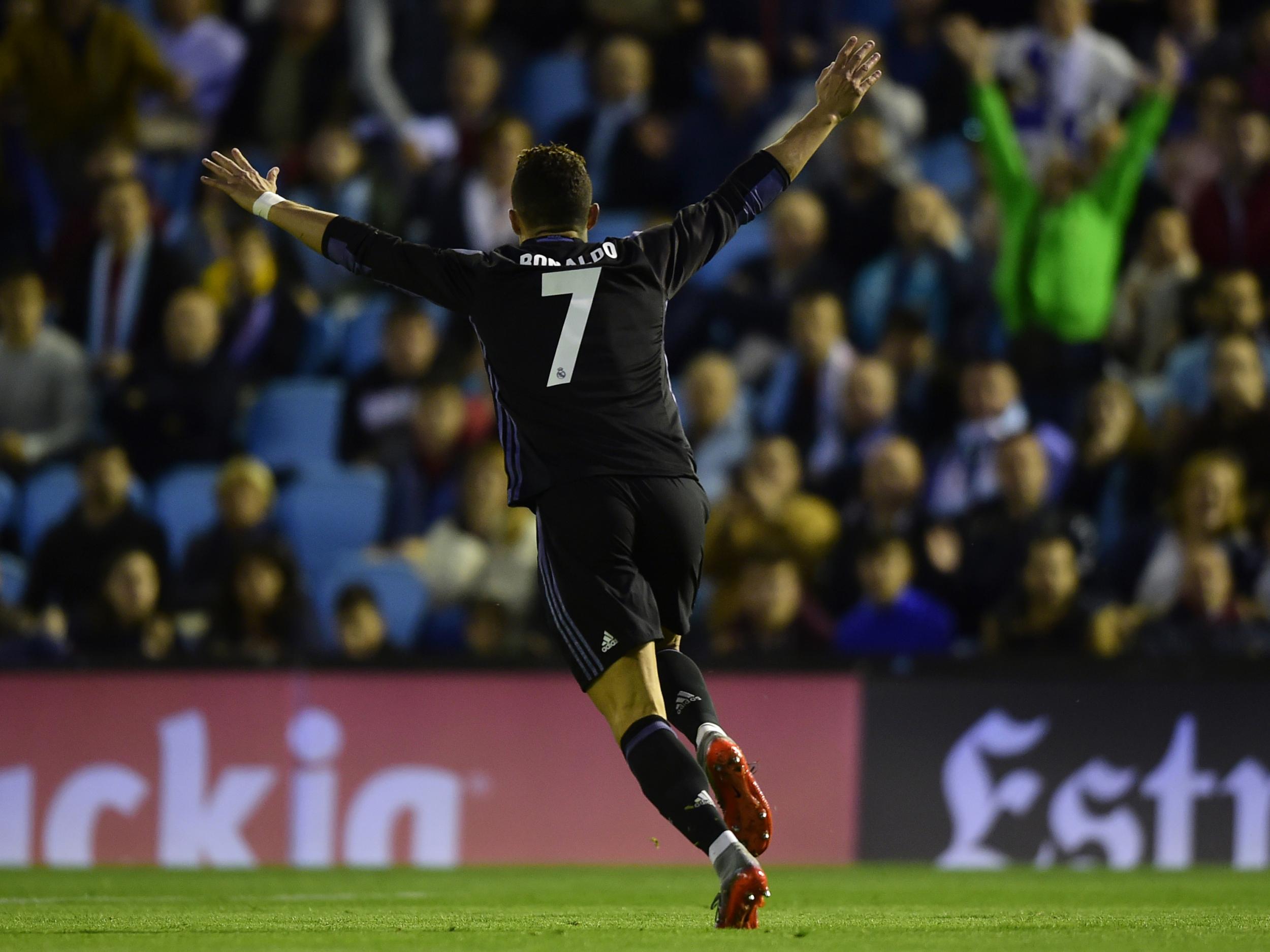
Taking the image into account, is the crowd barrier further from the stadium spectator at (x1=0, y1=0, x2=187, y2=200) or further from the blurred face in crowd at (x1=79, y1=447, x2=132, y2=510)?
the stadium spectator at (x1=0, y1=0, x2=187, y2=200)

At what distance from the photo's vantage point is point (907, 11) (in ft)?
43.3

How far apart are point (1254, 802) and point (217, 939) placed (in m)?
5.92

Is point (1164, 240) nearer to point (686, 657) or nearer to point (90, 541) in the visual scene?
point (90, 541)

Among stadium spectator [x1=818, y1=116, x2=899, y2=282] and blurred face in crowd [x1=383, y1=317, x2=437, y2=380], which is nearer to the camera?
blurred face in crowd [x1=383, y1=317, x2=437, y2=380]

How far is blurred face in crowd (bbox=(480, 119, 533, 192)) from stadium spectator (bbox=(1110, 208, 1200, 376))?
3.67m

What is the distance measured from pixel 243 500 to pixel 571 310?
17.9 ft

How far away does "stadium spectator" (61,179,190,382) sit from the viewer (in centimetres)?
1239

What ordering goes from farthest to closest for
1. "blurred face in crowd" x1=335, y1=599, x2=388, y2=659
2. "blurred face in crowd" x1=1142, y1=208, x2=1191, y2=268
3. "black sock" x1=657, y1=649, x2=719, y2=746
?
"blurred face in crowd" x1=1142, y1=208, x2=1191, y2=268, "blurred face in crowd" x1=335, y1=599, x2=388, y2=659, "black sock" x1=657, y1=649, x2=719, y2=746

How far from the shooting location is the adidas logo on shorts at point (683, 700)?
226 inches

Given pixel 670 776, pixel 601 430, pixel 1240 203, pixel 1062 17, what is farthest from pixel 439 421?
pixel 670 776

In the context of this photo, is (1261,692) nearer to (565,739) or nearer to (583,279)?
(565,739)

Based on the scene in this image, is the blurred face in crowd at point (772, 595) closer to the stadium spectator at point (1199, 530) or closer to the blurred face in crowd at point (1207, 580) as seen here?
the stadium spectator at point (1199, 530)

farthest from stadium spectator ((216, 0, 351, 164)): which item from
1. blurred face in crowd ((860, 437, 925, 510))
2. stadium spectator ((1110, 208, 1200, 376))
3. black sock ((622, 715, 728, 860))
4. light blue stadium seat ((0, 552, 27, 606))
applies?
black sock ((622, 715, 728, 860))

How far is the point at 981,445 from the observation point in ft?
35.4
